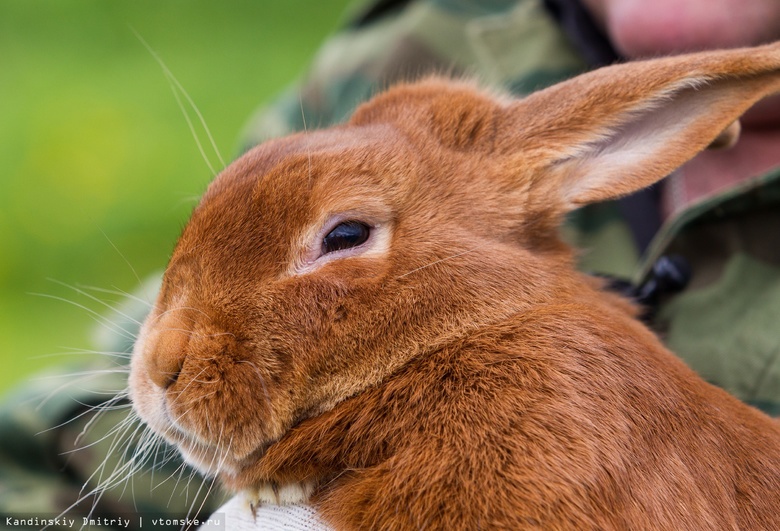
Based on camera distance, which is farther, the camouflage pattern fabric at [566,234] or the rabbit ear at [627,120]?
the camouflage pattern fabric at [566,234]

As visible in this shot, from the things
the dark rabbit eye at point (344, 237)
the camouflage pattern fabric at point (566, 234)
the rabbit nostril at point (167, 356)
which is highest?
the dark rabbit eye at point (344, 237)

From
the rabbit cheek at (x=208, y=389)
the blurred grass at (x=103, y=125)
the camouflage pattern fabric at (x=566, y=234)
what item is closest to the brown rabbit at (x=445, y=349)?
the rabbit cheek at (x=208, y=389)

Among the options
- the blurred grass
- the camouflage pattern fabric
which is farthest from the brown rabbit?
the blurred grass

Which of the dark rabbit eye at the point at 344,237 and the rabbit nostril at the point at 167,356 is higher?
the dark rabbit eye at the point at 344,237

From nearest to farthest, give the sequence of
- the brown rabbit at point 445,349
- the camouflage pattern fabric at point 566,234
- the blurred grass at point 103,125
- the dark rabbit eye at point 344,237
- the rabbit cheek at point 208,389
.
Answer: the brown rabbit at point 445,349, the rabbit cheek at point 208,389, the dark rabbit eye at point 344,237, the camouflage pattern fabric at point 566,234, the blurred grass at point 103,125

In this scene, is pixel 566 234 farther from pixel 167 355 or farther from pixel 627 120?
pixel 167 355

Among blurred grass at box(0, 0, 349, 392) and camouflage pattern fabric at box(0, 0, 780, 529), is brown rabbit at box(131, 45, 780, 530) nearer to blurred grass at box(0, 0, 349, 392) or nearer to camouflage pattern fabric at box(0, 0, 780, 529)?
camouflage pattern fabric at box(0, 0, 780, 529)

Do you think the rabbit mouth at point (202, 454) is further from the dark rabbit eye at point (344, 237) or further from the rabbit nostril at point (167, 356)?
the dark rabbit eye at point (344, 237)

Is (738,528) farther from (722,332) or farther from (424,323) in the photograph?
(722,332)

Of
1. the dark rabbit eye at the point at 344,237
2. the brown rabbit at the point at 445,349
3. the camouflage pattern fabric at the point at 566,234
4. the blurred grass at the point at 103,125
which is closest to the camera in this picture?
the brown rabbit at the point at 445,349

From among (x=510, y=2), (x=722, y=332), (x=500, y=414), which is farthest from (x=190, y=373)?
(x=510, y=2)
